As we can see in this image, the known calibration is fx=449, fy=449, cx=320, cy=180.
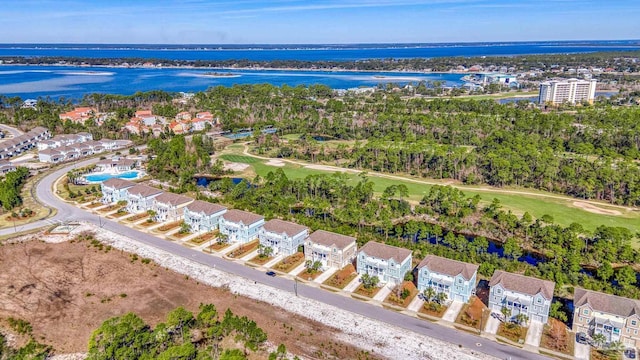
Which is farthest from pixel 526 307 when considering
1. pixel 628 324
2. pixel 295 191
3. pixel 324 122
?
pixel 324 122

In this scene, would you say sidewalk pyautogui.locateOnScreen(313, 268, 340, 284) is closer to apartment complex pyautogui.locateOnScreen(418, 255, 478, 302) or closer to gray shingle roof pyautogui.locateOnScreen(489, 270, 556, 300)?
apartment complex pyautogui.locateOnScreen(418, 255, 478, 302)

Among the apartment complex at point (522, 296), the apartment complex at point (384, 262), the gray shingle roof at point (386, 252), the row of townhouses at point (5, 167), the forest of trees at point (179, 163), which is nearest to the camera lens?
the apartment complex at point (522, 296)

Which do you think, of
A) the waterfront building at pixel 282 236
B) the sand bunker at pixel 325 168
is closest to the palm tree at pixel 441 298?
the waterfront building at pixel 282 236

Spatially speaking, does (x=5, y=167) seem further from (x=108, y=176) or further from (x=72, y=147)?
(x=108, y=176)

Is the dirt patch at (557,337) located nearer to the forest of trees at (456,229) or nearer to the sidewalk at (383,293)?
the forest of trees at (456,229)

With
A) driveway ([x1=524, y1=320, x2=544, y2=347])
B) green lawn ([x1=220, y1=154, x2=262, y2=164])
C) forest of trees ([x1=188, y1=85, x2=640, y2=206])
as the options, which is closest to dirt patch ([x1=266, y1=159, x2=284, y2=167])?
green lawn ([x1=220, y1=154, x2=262, y2=164])

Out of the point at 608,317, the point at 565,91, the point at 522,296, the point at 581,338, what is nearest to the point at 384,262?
the point at 522,296
